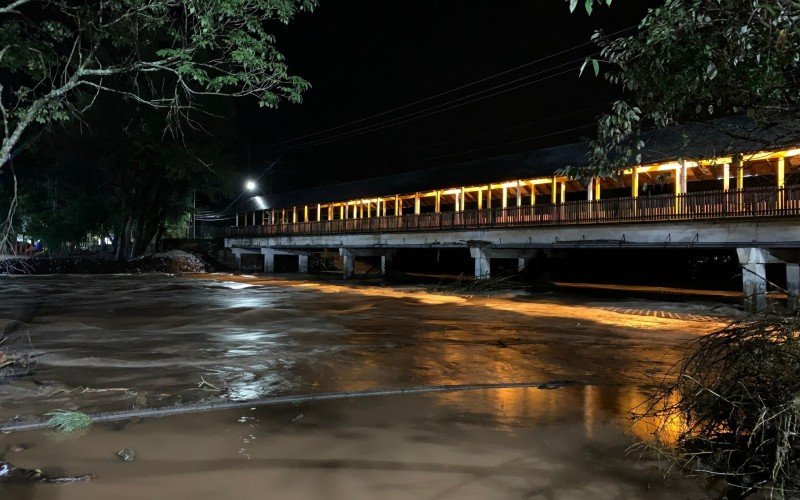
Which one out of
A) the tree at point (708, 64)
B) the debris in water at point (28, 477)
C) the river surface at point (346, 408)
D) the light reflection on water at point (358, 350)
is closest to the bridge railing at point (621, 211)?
the light reflection on water at point (358, 350)

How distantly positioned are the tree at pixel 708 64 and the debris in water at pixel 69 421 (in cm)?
569

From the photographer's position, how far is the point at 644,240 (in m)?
19.5

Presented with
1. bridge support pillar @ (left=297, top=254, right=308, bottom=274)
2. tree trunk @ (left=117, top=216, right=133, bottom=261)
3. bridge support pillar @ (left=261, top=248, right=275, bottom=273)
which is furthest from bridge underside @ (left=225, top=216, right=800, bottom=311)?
tree trunk @ (left=117, top=216, right=133, bottom=261)

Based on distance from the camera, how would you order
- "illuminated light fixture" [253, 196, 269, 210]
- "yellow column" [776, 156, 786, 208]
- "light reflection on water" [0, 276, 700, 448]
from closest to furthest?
"light reflection on water" [0, 276, 700, 448], "yellow column" [776, 156, 786, 208], "illuminated light fixture" [253, 196, 269, 210]

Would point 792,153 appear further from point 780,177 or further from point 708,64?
point 708,64

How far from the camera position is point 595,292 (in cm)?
2381

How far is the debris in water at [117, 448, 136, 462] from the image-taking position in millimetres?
4575

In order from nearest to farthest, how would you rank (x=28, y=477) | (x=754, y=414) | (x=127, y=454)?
(x=754, y=414)
(x=28, y=477)
(x=127, y=454)

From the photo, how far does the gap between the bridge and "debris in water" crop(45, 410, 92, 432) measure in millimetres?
6755

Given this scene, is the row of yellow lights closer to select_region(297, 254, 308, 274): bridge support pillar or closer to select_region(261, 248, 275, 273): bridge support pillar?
select_region(297, 254, 308, 274): bridge support pillar

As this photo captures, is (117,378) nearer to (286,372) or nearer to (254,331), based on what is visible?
(286,372)

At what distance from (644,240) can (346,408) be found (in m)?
16.8

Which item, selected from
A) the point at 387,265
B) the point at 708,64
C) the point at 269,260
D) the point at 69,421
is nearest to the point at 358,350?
the point at 69,421

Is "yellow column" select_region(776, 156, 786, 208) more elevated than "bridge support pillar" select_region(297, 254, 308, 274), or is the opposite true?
"yellow column" select_region(776, 156, 786, 208)
